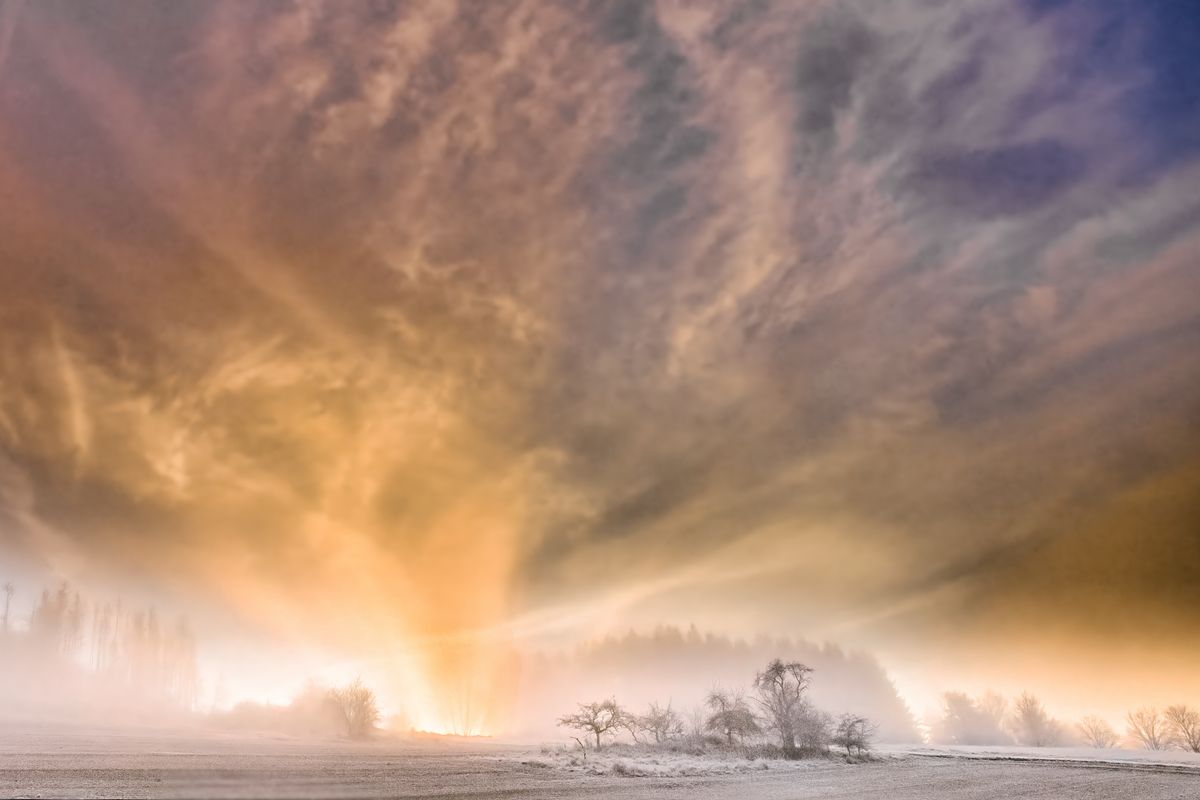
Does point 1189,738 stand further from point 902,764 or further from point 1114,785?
point 1114,785

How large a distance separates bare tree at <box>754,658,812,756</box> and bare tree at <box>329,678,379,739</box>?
2682 inches

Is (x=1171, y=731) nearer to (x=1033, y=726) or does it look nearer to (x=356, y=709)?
(x=1033, y=726)

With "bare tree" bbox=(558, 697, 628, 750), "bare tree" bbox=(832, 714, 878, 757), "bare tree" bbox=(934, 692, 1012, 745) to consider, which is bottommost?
"bare tree" bbox=(934, 692, 1012, 745)

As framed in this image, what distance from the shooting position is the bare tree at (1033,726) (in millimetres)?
172875

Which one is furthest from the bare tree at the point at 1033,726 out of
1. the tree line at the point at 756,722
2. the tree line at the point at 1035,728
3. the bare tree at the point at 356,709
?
the bare tree at the point at 356,709

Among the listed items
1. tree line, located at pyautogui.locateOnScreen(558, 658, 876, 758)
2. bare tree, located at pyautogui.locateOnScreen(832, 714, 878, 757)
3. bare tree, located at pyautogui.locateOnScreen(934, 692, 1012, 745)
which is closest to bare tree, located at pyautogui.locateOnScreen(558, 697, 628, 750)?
tree line, located at pyautogui.locateOnScreen(558, 658, 876, 758)

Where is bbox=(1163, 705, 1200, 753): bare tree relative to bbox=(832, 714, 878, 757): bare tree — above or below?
below

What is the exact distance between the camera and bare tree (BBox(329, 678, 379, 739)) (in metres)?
118

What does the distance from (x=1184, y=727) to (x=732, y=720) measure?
92008 millimetres

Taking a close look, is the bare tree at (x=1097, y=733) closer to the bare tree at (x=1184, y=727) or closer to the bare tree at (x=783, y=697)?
the bare tree at (x=1184, y=727)

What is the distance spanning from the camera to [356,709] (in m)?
120

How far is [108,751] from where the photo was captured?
6112cm

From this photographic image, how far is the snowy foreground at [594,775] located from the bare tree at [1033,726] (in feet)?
364

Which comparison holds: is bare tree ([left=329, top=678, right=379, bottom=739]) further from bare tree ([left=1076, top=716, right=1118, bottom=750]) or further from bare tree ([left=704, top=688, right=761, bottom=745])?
bare tree ([left=1076, top=716, right=1118, bottom=750])
